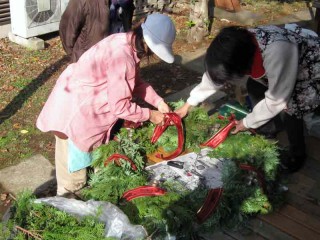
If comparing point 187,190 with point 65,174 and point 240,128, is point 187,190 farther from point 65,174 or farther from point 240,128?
point 65,174

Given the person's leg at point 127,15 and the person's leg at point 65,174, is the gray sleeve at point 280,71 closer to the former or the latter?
the person's leg at point 65,174

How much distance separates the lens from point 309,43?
118 inches

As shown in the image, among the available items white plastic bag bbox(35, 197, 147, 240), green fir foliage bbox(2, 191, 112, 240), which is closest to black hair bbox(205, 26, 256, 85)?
white plastic bag bbox(35, 197, 147, 240)

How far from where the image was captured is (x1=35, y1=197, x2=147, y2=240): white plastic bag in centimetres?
211

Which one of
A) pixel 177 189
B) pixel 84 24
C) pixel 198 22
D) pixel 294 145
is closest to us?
pixel 177 189

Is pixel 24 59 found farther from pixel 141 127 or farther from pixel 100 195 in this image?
pixel 100 195

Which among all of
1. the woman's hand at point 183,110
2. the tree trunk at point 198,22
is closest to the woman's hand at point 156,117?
the woman's hand at point 183,110

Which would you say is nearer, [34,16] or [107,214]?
[107,214]

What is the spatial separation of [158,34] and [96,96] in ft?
1.98

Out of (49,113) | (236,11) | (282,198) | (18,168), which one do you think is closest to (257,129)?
(282,198)

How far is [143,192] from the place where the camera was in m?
2.49

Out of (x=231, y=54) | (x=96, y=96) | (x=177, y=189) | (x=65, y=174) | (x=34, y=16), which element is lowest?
(x=34, y=16)

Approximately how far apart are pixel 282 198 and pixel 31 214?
1.64m

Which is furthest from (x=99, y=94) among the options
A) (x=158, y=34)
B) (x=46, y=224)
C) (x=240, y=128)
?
(x=240, y=128)
